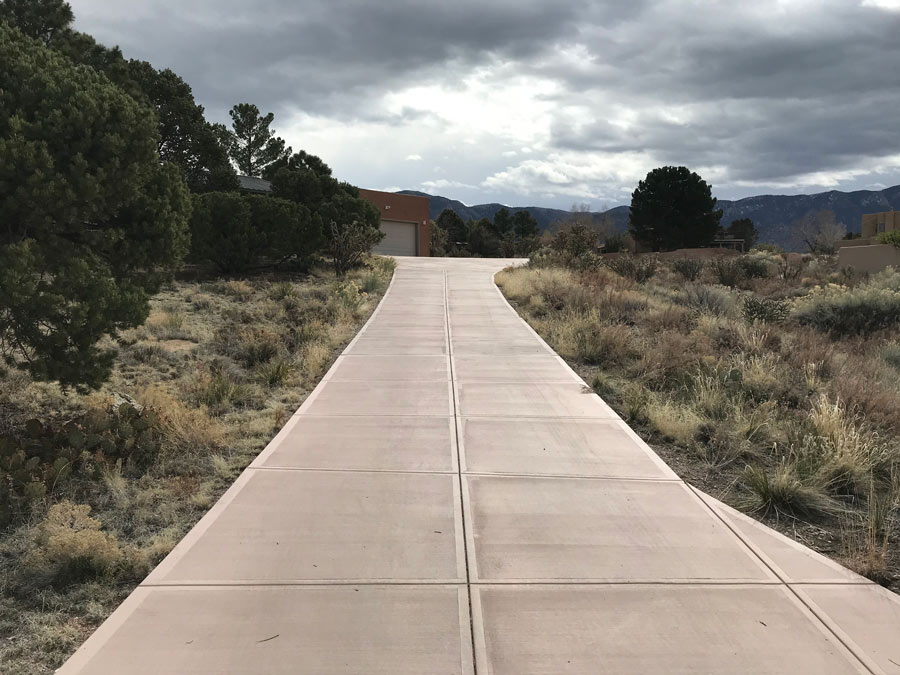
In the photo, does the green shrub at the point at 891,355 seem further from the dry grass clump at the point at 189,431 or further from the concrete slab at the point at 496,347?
the dry grass clump at the point at 189,431

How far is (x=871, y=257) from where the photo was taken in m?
25.9

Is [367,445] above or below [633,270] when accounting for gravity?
below

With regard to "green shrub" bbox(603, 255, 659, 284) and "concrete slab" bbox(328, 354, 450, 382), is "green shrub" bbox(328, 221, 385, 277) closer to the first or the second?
"green shrub" bbox(603, 255, 659, 284)

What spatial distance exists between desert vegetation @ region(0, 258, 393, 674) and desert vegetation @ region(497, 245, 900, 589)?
13.6 ft

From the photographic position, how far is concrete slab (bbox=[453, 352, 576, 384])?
29.8ft

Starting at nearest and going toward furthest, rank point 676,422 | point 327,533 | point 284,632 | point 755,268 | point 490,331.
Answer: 1. point 284,632
2. point 327,533
3. point 676,422
4. point 490,331
5. point 755,268

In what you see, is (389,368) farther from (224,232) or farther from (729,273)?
(729,273)

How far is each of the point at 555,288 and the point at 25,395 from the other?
39.9 ft

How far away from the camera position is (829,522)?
4.97 m

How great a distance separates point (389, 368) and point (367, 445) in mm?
3393

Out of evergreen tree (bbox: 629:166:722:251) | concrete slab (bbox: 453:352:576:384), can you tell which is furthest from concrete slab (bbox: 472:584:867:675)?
evergreen tree (bbox: 629:166:722:251)

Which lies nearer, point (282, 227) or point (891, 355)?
point (891, 355)

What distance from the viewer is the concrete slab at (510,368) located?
9086mm

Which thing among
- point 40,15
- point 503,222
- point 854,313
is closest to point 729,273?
point 854,313
